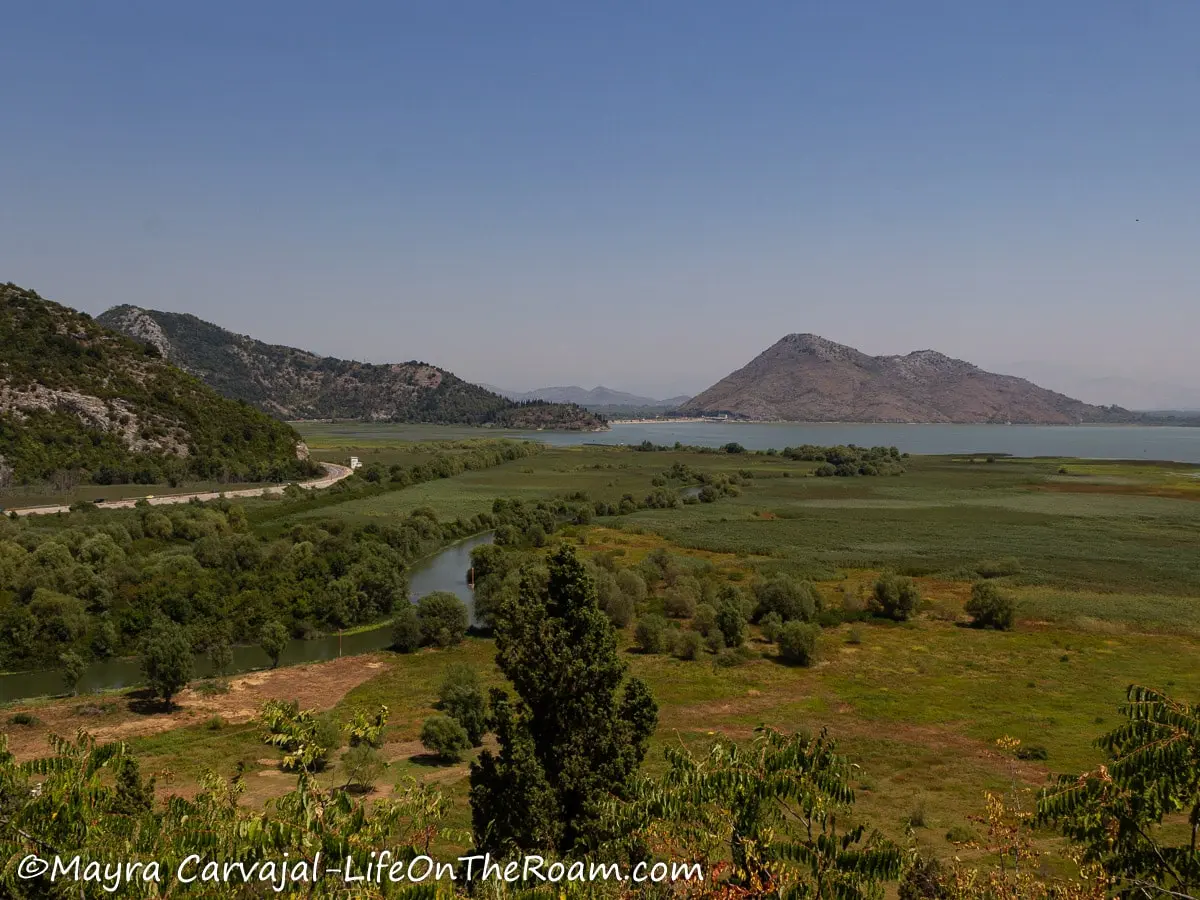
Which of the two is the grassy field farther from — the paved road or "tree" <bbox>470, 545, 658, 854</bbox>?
the paved road

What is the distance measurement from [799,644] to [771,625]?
5.50m

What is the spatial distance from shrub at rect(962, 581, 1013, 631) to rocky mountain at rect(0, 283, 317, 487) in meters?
99.6

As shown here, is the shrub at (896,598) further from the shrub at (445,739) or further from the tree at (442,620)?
the shrub at (445,739)

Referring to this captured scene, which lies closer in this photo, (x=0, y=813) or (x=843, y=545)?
(x=0, y=813)

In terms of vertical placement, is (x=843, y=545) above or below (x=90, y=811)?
below

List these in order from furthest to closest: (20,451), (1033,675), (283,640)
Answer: (20,451)
(283,640)
(1033,675)

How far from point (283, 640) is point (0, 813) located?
4125 centimetres

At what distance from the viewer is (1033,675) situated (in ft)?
145

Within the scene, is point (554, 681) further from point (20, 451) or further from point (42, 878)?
point (20, 451)

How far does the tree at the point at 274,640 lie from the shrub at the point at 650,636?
2384 cm

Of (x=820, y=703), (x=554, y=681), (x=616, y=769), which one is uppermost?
(x=554, y=681)

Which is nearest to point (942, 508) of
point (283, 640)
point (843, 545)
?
point (843, 545)

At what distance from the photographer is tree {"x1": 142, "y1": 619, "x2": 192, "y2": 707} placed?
37656mm

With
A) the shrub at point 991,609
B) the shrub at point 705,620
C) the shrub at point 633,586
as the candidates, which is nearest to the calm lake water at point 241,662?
the shrub at point 633,586
